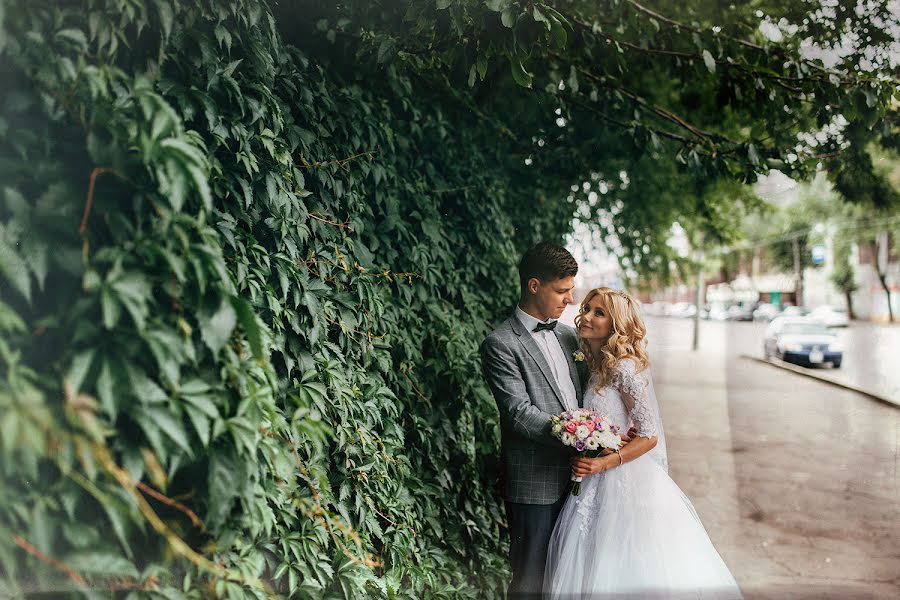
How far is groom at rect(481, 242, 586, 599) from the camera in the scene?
3.38m

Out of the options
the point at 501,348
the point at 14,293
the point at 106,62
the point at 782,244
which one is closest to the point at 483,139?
the point at 501,348

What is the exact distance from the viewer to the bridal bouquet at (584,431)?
3016 mm

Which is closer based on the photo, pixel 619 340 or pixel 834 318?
pixel 619 340

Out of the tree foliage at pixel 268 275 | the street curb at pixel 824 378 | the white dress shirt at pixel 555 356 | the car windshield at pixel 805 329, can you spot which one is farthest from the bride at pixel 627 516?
the car windshield at pixel 805 329

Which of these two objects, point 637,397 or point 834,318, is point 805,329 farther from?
point 637,397

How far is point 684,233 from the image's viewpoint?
10.9 metres

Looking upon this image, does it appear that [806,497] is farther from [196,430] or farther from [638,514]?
[196,430]

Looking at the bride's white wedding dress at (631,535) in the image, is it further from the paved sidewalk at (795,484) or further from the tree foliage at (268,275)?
the paved sidewalk at (795,484)

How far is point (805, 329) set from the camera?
68.5 feet

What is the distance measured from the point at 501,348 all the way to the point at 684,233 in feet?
27.7

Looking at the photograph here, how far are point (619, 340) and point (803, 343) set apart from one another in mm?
18801

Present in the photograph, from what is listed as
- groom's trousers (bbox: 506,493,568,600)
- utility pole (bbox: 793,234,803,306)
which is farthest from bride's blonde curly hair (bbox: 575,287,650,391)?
utility pole (bbox: 793,234,803,306)

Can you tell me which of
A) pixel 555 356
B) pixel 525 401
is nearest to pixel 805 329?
pixel 555 356

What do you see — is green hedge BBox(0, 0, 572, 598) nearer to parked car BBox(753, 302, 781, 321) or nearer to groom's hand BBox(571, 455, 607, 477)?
groom's hand BBox(571, 455, 607, 477)
